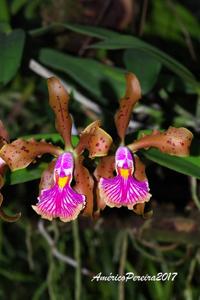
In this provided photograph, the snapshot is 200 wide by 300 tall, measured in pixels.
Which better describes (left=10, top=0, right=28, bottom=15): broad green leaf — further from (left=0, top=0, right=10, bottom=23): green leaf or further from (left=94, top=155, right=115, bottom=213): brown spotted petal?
(left=94, top=155, right=115, bottom=213): brown spotted petal

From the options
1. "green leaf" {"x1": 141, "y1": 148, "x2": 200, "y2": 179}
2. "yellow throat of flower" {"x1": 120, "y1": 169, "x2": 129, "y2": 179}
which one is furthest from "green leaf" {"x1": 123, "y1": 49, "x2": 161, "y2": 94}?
"yellow throat of flower" {"x1": 120, "y1": 169, "x2": 129, "y2": 179}

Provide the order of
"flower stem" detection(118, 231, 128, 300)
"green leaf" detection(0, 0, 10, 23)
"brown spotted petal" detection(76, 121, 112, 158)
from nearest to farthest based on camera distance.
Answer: "brown spotted petal" detection(76, 121, 112, 158) → "flower stem" detection(118, 231, 128, 300) → "green leaf" detection(0, 0, 10, 23)

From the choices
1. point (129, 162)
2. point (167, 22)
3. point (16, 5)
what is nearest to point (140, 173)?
point (129, 162)

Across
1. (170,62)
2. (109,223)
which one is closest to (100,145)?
(170,62)

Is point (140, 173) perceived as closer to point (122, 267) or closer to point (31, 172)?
point (31, 172)

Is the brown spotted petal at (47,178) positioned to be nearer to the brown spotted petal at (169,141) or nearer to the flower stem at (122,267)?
the brown spotted petal at (169,141)
